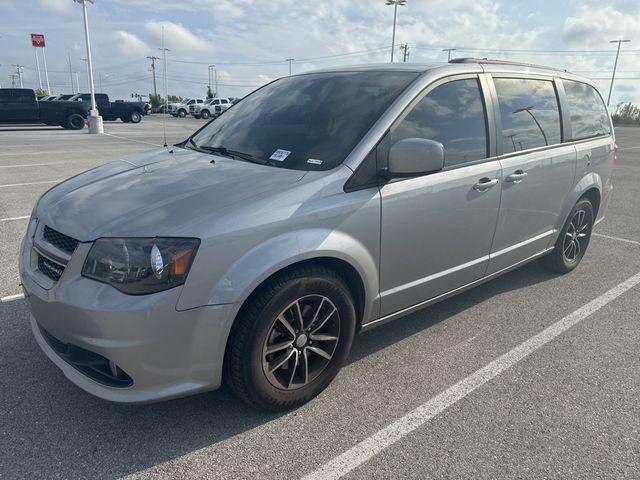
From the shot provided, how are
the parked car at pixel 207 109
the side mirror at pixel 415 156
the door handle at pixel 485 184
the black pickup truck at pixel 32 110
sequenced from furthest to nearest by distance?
the parked car at pixel 207 109 → the black pickup truck at pixel 32 110 → the door handle at pixel 485 184 → the side mirror at pixel 415 156

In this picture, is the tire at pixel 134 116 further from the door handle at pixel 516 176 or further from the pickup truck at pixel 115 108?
the door handle at pixel 516 176

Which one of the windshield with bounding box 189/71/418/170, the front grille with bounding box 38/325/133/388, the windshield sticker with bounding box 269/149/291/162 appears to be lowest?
the front grille with bounding box 38/325/133/388

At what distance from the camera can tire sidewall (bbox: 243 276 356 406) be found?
7.84 ft

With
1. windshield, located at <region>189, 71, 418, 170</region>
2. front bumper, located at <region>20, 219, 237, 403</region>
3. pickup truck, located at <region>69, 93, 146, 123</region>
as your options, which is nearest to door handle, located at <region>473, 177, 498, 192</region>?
windshield, located at <region>189, 71, 418, 170</region>

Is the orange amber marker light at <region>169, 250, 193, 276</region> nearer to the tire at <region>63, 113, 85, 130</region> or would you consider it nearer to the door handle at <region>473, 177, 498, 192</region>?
the door handle at <region>473, 177, 498, 192</region>

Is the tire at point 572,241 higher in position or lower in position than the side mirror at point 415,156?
lower

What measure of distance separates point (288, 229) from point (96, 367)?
1.14 metres

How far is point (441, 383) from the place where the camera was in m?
2.97

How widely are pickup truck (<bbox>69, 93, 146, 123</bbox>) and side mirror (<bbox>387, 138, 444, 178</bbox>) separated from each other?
29427 mm

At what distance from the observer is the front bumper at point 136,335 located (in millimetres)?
2139

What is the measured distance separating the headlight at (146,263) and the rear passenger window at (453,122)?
142cm

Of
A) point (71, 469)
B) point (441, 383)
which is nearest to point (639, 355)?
point (441, 383)

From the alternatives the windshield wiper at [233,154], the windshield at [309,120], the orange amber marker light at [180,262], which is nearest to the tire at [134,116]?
the windshield at [309,120]

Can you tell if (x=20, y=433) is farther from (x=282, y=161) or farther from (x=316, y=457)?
(x=282, y=161)
